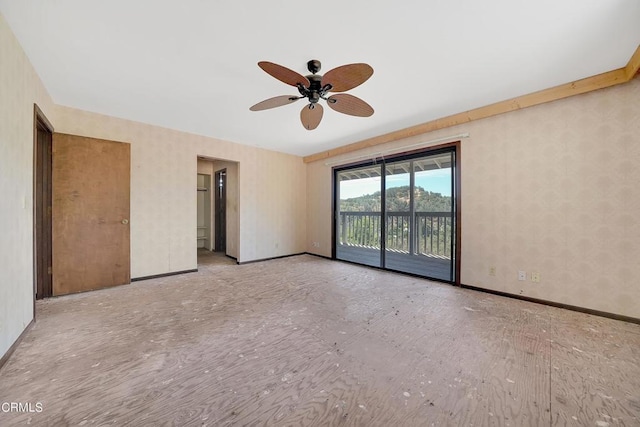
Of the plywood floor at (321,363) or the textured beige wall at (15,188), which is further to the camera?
the textured beige wall at (15,188)

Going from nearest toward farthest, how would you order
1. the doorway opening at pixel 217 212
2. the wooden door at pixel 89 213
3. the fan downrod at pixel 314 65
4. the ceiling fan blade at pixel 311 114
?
the fan downrod at pixel 314 65 → the ceiling fan blade at pixel 311 114 → the wooden door at pixel 89 213 → the doorway opening at pixel 217 212

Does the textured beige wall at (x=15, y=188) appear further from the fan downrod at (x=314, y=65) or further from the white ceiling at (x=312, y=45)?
the fan downrod at (x=314, y=65)

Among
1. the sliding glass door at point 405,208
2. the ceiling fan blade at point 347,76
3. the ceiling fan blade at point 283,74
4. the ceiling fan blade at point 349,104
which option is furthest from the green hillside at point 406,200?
the ceiling fan blade at point 283,74

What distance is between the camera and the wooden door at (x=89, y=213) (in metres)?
3.02

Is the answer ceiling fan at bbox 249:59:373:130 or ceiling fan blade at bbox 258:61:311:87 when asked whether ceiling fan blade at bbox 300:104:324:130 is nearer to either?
ceiling fan at bbox 249:59:373:130

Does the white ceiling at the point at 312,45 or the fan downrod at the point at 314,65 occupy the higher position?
the white ceiling at the point at 312,45

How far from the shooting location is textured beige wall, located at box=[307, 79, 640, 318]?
234 cm

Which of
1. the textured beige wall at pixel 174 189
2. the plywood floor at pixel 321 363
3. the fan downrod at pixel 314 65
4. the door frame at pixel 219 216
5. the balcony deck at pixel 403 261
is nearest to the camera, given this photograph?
the plywood floor at pixel 321 363

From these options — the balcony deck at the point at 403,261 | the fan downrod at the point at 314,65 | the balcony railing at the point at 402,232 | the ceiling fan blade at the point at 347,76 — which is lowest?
the balcony deck at the point at 403,261

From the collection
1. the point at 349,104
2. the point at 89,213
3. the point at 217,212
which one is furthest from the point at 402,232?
the point at 89,213

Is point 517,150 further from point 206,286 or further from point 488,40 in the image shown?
point 206,286

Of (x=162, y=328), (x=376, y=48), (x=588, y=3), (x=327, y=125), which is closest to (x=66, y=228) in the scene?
(x=162, y=328)

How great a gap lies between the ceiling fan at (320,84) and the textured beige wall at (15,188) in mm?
1785

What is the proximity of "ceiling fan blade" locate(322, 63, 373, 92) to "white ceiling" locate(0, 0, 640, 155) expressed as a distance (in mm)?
288
